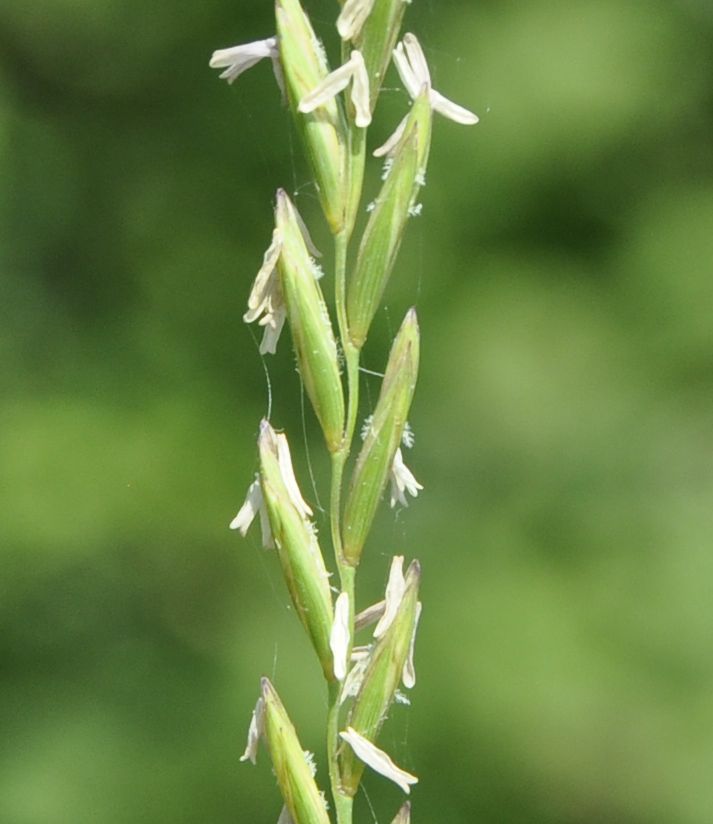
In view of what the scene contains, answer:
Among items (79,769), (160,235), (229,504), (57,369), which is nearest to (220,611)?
(229,504)

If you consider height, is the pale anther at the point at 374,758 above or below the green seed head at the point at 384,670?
below

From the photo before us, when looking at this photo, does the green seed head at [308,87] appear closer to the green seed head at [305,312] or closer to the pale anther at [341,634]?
the green seed head at [305,312]

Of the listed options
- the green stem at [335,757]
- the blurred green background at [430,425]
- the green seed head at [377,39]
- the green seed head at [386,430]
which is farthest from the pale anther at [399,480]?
the blurred green background at [430,425]

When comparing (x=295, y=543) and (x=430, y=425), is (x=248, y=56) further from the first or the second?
(x=430, y=425)

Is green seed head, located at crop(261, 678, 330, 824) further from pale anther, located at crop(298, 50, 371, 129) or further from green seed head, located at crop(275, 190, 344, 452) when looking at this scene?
pale anther, located at crop(298, 50, 371, 129)

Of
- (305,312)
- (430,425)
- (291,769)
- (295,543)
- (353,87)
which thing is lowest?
(430,425)

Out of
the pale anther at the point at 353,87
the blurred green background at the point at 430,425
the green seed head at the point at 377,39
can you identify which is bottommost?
the blurred green background at the point at 430,425

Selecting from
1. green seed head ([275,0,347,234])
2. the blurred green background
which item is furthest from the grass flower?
the blurred green background

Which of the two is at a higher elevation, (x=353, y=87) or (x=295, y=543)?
(x=353, y=87)

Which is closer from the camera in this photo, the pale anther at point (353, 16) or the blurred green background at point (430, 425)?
the pale anther at point (353, 16)

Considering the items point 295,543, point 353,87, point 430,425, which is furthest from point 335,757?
point 430,425
